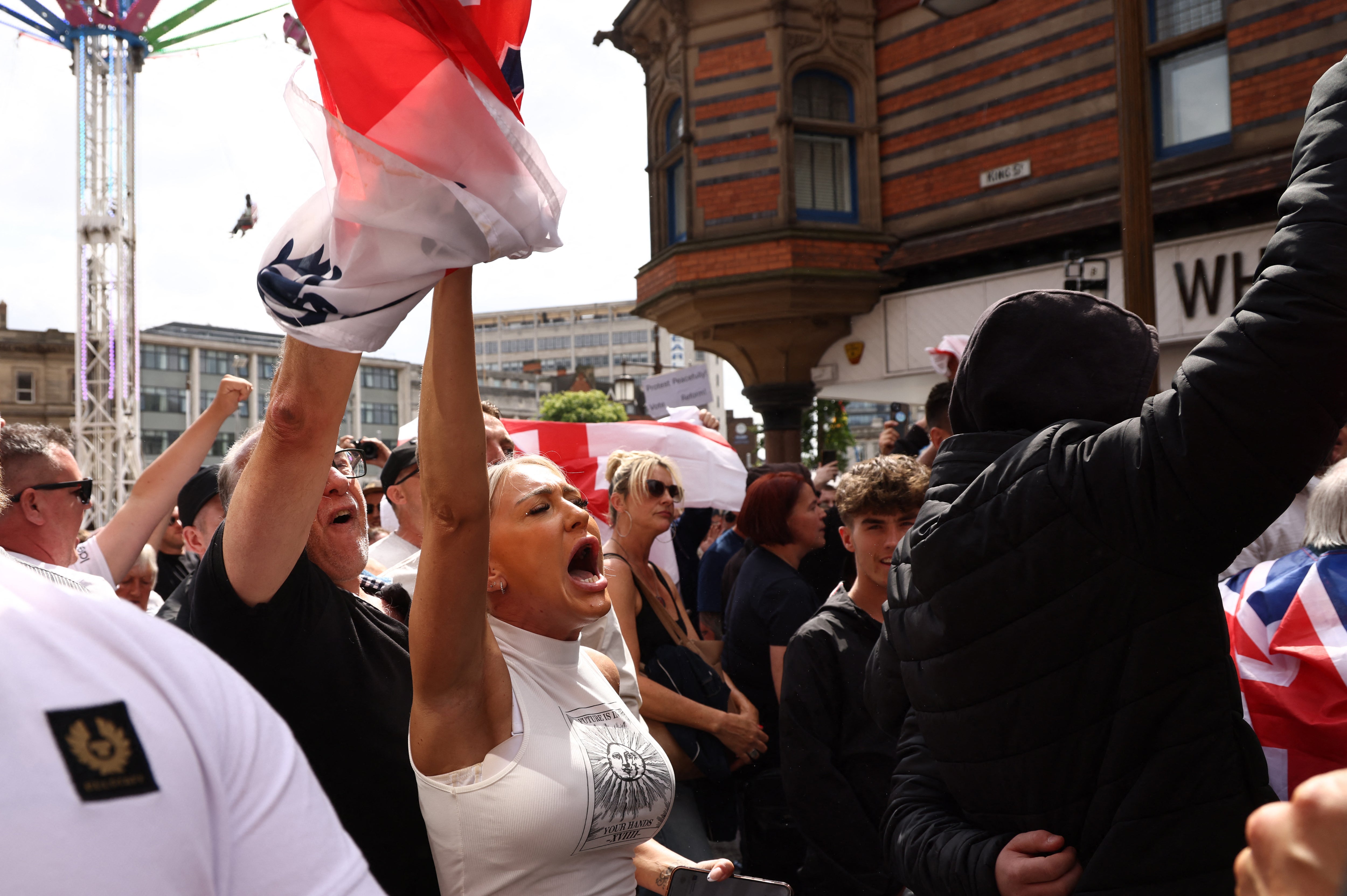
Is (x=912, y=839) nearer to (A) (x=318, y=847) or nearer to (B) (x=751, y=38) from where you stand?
(A) (x=318, y=847)

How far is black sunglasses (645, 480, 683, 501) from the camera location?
4895mm

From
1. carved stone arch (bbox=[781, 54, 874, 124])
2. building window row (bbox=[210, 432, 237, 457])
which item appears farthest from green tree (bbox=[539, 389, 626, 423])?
carved stone arch (bbox=[781, 54, 874, 124])

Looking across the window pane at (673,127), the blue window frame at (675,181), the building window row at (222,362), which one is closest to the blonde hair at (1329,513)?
the blue window frame at (675,181)

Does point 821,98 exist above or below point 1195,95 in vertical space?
above

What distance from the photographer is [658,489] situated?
4.91 m

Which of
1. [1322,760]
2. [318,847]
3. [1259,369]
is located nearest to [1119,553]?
[1259,369]

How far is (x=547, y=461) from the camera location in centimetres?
277

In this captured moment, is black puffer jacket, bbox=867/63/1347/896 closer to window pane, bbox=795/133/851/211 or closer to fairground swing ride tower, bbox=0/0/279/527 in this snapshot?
window pane, bbox=795/133/851/211

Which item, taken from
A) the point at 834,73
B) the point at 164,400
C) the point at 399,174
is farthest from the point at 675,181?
the point at 164,400

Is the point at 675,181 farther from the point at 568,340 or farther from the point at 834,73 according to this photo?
the point at 568,340

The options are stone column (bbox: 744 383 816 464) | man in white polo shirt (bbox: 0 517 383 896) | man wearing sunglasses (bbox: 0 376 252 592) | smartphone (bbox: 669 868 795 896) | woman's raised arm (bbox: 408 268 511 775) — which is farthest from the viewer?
stone column (bbox: 744 383 816 464)

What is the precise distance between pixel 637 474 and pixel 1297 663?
295 centimetres

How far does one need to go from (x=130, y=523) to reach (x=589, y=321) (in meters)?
134

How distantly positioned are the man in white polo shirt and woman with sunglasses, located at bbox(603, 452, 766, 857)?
305cm
